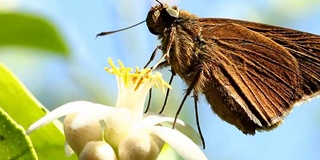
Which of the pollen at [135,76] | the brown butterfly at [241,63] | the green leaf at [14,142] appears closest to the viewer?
the green leaf at [14,142]

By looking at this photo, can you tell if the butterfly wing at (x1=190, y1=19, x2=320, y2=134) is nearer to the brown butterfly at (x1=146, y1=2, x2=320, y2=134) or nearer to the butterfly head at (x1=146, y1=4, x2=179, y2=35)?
the brown butterfly at (x1=146, y1=2, x2=320, y2=134)

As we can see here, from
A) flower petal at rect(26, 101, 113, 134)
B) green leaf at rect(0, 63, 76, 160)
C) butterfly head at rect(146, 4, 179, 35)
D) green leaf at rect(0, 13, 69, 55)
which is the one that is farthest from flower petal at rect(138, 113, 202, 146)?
green leaf at rect(0, 13, 69, 55)

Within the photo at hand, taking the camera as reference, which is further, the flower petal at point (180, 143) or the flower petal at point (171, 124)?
the flower petal at point (171, 124)

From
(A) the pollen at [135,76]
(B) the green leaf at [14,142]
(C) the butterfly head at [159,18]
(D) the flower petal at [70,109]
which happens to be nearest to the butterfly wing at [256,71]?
(C) the butterfly head at [159,18]

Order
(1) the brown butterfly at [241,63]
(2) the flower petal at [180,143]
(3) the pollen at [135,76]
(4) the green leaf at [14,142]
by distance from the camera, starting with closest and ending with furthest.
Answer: (4) the green leaf at [14,142]
(2) the flower petal at [180,143]
(3) the pollen at [135,76]
(1) the brown butterfly at [241,63]

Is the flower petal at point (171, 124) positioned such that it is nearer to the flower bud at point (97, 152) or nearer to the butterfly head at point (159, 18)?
the flower bud at point (97, 152)

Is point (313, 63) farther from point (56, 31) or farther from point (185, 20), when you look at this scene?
point (56, 31)

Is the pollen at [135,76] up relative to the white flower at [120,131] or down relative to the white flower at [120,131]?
up

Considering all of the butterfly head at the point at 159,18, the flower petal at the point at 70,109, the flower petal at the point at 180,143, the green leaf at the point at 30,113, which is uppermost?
the butterfly head at the point at 159,18
